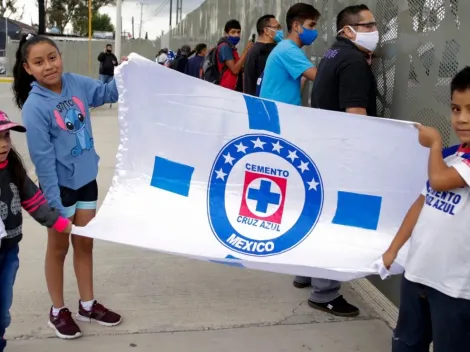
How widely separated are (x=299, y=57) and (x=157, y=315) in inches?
76.4

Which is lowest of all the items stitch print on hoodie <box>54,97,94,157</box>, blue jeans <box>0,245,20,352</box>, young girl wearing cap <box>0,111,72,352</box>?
blue jeans <box>0,245,20,352</box>

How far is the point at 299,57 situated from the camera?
3982 mm

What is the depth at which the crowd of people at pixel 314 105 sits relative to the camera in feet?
6.93

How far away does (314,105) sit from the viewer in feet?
12.2

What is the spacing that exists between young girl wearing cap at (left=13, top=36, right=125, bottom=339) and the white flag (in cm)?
21

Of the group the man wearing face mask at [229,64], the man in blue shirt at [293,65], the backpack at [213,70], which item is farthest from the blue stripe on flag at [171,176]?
the backpack at [213,70]

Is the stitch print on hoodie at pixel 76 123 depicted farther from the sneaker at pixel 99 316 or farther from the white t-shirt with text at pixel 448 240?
the white t-shirt with text at pixel 448 240

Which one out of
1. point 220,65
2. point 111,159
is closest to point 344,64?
point 220,65

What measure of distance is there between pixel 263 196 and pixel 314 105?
90cm

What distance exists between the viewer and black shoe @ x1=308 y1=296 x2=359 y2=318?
3.65m

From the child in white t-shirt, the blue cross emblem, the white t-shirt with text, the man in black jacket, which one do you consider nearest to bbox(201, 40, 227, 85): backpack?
the blue cross emblem

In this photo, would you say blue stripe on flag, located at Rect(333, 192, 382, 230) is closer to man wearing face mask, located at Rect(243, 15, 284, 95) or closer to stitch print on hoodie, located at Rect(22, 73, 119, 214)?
stitch print on hoodie, located at Rect(22, 73, 119, 214)

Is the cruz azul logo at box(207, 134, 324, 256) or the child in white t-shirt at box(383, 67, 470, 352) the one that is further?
the cruz azul logo at box(207, 134, 324, 256)

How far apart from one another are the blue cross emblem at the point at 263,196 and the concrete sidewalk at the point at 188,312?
821 millimetres
